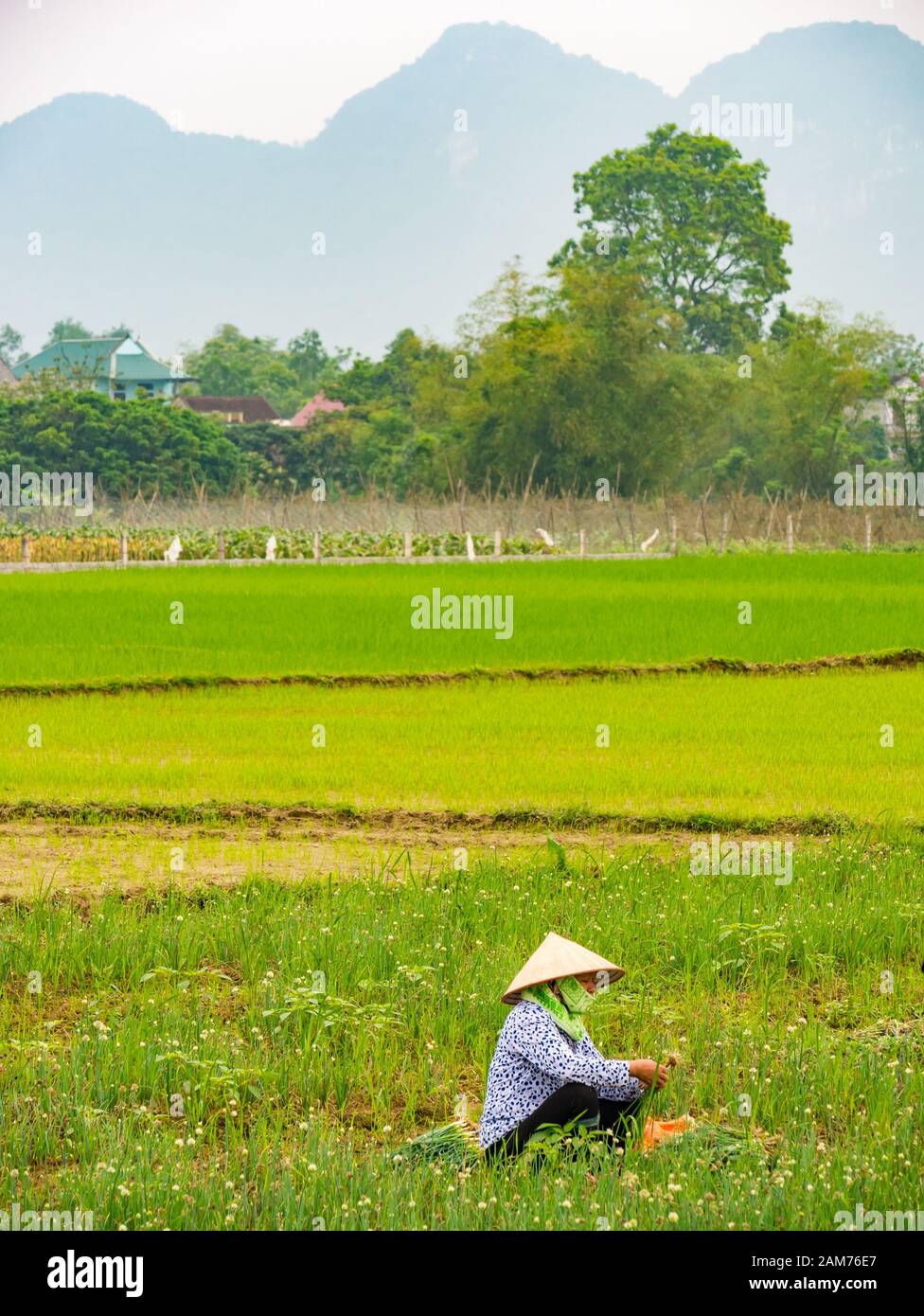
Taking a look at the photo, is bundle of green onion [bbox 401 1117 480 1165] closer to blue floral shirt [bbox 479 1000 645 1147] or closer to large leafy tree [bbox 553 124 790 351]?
blue floral shirt [bbox 479 1000 645 1147]

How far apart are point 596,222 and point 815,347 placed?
21.9 metres

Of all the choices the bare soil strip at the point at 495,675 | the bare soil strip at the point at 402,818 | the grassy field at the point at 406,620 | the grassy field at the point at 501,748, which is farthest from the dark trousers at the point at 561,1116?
the grassy field at the point at 406,620

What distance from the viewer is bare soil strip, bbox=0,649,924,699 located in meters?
18.0

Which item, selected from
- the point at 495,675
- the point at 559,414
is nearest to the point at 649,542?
the point at 559,414

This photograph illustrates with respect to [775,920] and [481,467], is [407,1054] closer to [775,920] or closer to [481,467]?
[775,920]

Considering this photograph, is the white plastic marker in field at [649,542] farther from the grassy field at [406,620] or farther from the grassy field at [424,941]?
the grassy field at [424,941]

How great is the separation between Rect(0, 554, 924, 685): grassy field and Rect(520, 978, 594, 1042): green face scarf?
1368cm

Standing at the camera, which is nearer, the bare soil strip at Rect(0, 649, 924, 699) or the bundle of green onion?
the bundle of green onion

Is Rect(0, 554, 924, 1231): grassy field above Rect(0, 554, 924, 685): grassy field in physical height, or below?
below

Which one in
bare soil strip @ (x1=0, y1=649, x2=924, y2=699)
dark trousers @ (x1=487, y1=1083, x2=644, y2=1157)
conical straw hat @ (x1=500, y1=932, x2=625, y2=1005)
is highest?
conical straw hat @ (x1=500, y1=932, x2=625, y2=1005)

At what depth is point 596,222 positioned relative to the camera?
7812cm

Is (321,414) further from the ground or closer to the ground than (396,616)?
further from the ground

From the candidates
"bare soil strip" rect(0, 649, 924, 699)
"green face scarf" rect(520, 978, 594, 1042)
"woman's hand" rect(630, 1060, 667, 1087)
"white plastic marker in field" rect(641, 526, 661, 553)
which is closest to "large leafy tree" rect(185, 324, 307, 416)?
"white plastic marker in field" rect(641, 526, 661, 553)
